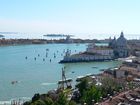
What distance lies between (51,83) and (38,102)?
5653 millimetres

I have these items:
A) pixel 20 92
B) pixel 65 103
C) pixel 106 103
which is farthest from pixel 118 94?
pixel 20 92

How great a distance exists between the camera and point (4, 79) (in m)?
13.4

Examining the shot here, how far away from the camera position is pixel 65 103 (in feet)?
23.8

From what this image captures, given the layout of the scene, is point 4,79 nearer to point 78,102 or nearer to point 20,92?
point 20,92

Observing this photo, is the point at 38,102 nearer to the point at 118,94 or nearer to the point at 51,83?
the point at 118,94

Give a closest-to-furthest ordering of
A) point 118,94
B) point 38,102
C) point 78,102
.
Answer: point 38,102
point 78,102
point 118,94

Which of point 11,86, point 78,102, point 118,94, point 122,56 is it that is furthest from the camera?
point 122,56

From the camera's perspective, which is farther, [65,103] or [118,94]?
[118,94]

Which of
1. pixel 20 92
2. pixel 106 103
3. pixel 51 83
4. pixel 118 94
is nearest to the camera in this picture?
pixel 106 103

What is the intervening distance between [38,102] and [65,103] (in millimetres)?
486

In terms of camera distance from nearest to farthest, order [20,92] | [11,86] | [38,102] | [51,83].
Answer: [38,102] < [20,92] < [11,86] < [51,83]

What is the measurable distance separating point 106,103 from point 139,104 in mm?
667

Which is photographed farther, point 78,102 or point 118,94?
point 118,94

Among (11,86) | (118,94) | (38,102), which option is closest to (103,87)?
(118,94)
